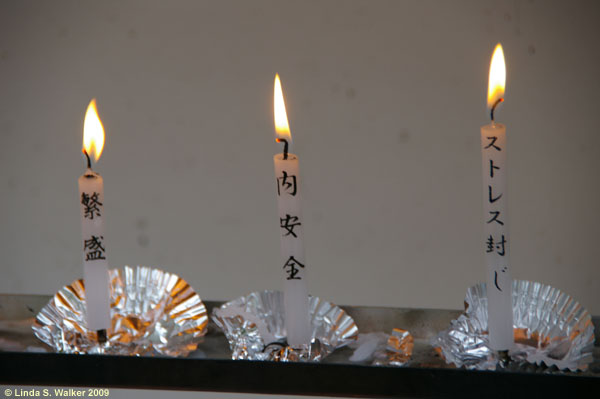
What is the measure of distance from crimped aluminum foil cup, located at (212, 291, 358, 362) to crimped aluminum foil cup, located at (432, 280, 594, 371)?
10cm

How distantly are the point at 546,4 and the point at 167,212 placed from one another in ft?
2.51

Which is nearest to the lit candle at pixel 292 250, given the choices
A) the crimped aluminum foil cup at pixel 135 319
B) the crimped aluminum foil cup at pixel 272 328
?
the crimped aluminum foil cup at pixel 272 328

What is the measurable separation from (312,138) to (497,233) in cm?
71

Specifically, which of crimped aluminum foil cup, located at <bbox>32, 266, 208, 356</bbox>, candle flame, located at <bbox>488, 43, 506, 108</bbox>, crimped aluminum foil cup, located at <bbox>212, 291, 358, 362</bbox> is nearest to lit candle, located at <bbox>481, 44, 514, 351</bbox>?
candle flame, located at <bbox>488, 43, 506, 108</bbox>

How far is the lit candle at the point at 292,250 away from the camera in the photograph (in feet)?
2.05

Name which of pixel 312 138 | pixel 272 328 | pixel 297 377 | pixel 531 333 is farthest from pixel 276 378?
pixel 312 138

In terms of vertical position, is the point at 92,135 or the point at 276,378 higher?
the point at 92,135

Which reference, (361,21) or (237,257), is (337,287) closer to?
(237,257)

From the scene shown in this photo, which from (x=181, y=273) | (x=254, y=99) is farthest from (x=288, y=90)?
(x=181, y=273)

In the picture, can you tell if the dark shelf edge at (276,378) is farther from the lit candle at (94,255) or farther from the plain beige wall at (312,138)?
the plain beige wall at (312,138)

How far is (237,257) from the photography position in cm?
137

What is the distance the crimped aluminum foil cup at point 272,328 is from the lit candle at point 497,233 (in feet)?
0.48

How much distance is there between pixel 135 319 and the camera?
760 mm

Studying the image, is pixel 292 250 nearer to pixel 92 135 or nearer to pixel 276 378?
pixel 276 378
